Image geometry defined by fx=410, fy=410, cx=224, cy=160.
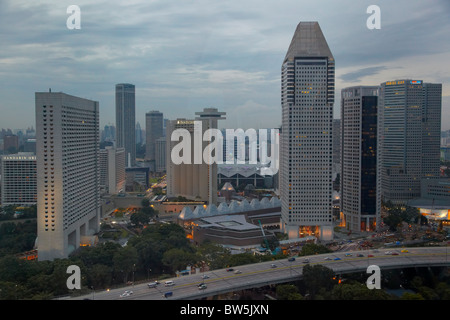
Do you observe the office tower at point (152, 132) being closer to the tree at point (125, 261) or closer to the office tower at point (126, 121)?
the office tower at point (126, 121)

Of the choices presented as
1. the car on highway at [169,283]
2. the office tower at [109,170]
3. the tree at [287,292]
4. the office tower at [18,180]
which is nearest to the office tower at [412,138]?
the office tower at [109,170]

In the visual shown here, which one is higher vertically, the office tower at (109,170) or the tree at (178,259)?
the office tower at (109,170)

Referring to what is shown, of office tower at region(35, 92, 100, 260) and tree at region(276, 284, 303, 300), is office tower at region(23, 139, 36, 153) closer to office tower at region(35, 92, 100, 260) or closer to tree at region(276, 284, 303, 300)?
office tower at region(35, 92, 100, 260)

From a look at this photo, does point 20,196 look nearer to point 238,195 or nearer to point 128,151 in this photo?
point 238,195

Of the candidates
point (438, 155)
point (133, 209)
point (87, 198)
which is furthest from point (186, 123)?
point (438, 155)

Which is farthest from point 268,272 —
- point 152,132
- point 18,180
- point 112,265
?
point 152,132

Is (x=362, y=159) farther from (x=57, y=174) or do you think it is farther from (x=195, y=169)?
(x=57, y=174)
